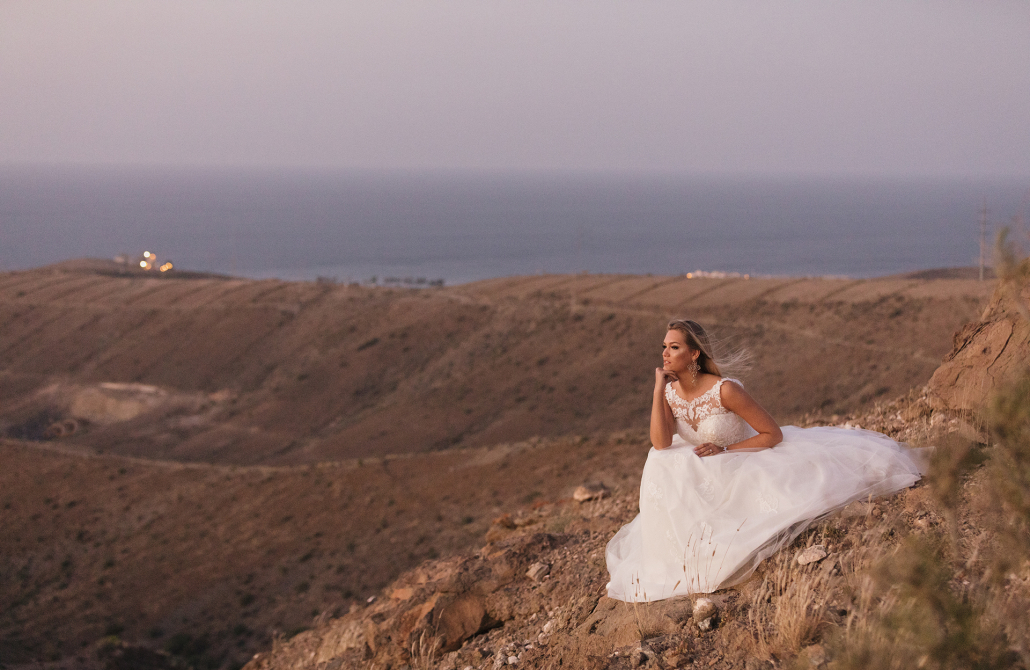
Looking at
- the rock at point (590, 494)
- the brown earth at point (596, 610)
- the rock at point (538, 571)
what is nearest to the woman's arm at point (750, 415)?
the brown earth at point (596, 610)

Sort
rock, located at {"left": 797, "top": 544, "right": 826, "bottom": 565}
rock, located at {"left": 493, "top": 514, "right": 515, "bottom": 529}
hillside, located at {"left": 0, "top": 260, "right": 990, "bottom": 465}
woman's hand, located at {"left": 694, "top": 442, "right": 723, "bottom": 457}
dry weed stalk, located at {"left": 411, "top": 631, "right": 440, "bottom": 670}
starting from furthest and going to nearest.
Result: hillside, located at {"left": 0, "top": 260, "right": 990, "bottom": 465} < rock, located at {"left": 493, "top": 514, "right": 515, "bottom": 529} < dry weed stalk, located at {"left": 411, "top": 631, "right": 440, "bottom": 670} < woman's hand, located at {"left": 694, "top": 442, "right": 723, "bottom": 457} < rock, located at {"left": 797, "top": 544, "right": 826, "bottom": 565}

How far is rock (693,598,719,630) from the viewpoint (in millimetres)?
4375

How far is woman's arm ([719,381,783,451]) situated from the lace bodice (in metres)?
0.04

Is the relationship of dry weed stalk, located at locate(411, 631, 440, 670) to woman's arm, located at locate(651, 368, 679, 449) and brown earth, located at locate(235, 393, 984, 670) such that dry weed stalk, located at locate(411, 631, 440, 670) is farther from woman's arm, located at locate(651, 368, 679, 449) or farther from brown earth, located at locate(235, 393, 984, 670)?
woman's arm, located at locate(651, 368, 679, 449)

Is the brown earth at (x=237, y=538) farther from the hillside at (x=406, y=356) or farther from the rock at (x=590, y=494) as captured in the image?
the hillside at (x=406, y=356)

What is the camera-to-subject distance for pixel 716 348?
5.25 meters

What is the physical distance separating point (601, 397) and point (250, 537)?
554 inches

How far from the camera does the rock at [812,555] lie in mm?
4531

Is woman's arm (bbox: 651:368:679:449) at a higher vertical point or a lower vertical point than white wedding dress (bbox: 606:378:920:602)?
higher

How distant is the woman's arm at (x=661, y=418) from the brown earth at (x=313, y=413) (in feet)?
14.7

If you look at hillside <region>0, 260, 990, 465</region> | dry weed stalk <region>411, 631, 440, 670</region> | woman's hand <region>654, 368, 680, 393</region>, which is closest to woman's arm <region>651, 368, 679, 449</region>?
woman's hand <region>654, 368, 680, 393</region>

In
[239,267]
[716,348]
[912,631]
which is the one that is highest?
[716,348]

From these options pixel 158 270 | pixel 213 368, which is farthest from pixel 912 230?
pixel 213 368

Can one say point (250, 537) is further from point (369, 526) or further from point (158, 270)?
point (158, 270)
